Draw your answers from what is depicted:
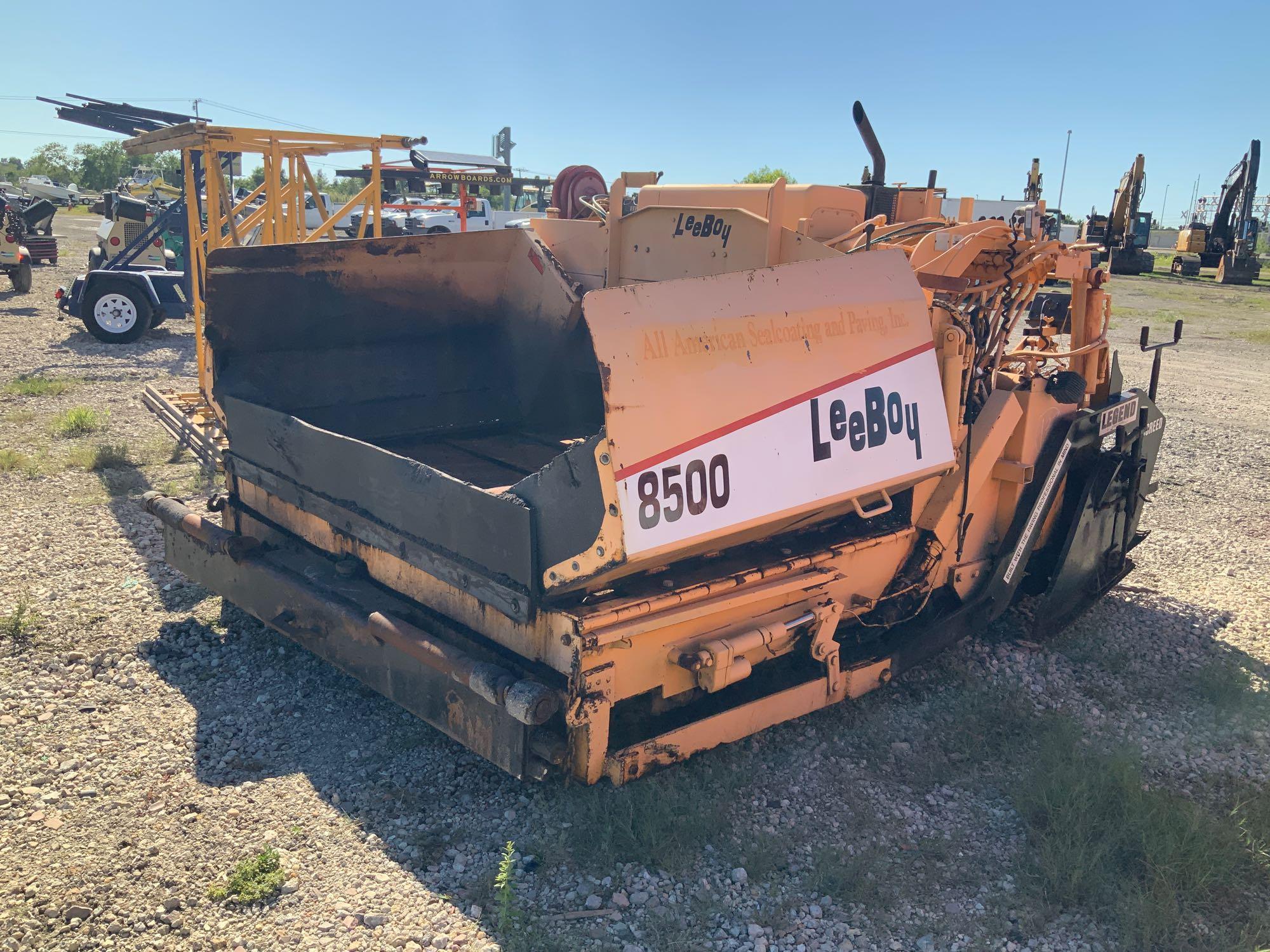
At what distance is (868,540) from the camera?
3885 millimetres

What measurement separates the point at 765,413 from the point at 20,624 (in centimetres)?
356

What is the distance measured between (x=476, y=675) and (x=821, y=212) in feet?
9.49

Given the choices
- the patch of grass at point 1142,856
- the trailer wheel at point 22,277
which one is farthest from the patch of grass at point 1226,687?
the trailer wheel at point 22,277

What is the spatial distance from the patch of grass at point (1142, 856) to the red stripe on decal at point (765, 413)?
1600 mm

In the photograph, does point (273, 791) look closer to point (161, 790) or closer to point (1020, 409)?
point (161, 790)

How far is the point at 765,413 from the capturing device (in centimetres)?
311

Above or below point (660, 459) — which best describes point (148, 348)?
below

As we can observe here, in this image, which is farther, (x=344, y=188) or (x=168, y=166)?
(x=344, y=188)

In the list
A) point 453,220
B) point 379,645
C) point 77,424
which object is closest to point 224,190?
point 77,424

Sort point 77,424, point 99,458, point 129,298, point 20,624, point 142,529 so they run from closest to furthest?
point 20,624 < point 142,529 < point 99,458 < point 77,424 < point 129,298

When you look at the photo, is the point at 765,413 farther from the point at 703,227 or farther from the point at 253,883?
the point at 253,883

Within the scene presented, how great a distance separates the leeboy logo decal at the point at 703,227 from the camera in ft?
14.3

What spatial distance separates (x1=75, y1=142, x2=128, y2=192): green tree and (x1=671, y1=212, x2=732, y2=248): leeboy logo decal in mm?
73454

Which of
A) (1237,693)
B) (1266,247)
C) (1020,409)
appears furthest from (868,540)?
(1266,247)
